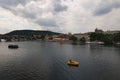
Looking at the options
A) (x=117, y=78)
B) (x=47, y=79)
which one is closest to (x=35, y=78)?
(x=47, y=79)

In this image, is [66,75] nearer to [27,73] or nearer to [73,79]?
[73,79]

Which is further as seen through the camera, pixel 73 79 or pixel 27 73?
pixel 27 73

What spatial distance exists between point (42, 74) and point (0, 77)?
57.7 feet

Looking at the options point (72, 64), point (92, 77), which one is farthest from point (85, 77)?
point (72, 64)

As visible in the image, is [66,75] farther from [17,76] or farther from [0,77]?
[0,77]

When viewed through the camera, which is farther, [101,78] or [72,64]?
[72,64]

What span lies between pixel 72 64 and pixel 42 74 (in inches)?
984

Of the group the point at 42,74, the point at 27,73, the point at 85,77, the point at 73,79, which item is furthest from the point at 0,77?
the point at 85,77

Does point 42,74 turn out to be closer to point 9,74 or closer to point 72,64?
point 9,74

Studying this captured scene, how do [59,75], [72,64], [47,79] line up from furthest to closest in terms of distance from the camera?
[72,64], [59,75], [47,79]

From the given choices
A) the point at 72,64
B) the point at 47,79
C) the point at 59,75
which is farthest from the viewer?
the point at 72,64

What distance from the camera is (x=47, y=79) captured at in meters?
62.3

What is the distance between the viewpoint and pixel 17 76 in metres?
66.2

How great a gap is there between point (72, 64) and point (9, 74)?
35.8m
